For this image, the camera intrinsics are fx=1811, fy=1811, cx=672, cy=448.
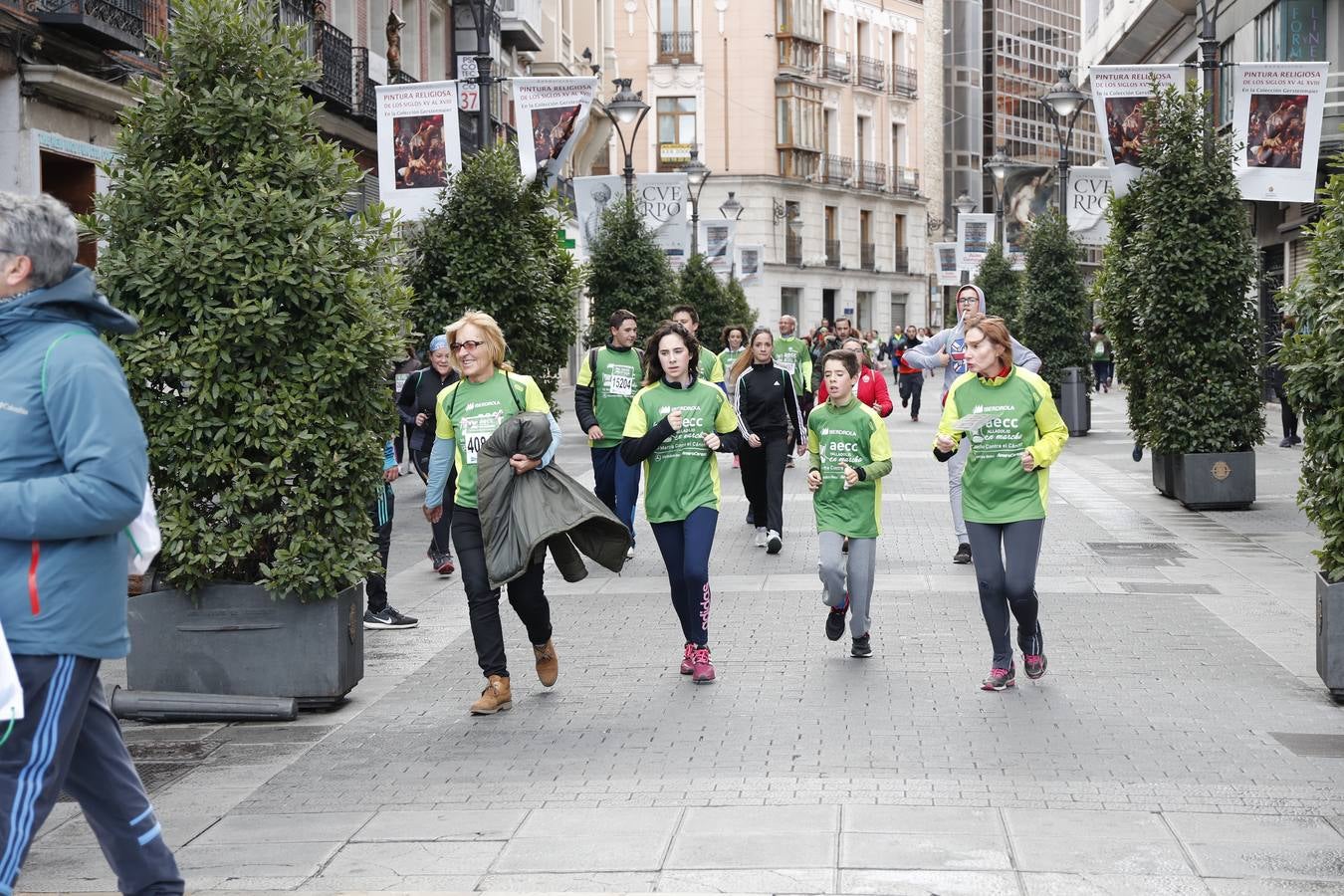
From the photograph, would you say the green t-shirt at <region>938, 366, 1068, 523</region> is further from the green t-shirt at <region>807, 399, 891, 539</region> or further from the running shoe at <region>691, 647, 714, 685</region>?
the running shoe at <region>691, 647, 714, 685</region>

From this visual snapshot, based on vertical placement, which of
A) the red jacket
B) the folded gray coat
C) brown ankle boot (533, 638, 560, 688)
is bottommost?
brown ankle boot (533, 638, 560, 688)

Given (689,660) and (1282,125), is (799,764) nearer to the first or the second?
(689,660)

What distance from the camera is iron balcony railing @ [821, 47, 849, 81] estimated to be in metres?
73.5

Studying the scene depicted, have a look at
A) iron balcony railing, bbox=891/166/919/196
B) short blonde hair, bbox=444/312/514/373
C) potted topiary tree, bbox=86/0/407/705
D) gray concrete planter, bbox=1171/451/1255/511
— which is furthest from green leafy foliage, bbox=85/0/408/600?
iron balcony railing, bbox=891/166/919/196

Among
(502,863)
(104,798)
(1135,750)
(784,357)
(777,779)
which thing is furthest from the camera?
(784,357)

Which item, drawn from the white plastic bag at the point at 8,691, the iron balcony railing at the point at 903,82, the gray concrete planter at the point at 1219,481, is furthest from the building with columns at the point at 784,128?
the white plastic bag at the point at 8,691

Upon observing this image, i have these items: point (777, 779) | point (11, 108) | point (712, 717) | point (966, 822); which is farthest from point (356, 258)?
point (11, 108)

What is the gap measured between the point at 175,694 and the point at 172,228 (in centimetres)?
200

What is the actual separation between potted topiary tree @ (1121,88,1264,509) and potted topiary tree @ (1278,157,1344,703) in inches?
318

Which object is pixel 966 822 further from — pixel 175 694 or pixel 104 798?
pixel 175 694

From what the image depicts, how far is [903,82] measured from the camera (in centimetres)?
7831

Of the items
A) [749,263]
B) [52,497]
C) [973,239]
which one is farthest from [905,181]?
[52,497]

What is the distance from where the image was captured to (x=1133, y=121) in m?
18.1

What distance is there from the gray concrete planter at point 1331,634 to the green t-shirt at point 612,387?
252 inches
